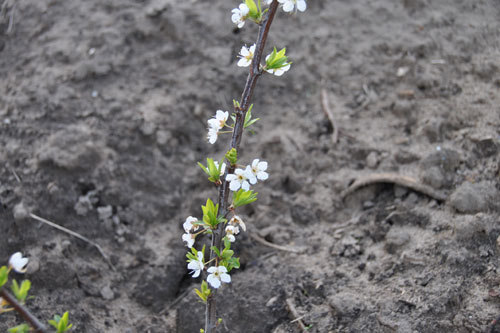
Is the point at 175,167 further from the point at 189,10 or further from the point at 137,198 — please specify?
the point at 189,10

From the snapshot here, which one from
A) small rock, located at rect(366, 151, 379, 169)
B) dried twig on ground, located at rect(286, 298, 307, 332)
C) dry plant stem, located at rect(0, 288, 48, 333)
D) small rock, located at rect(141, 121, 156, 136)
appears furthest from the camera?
small rock, located at rect(141, 121, 156, 136)

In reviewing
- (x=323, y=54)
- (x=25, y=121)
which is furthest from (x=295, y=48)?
(x=25, y=121)

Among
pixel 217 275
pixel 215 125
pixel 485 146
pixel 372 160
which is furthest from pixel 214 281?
pixel 485 146

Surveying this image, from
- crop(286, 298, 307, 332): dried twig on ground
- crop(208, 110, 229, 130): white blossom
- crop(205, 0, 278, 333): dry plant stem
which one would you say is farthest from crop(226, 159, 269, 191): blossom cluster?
crop(286, 298, 307, 332): dried twig on ground

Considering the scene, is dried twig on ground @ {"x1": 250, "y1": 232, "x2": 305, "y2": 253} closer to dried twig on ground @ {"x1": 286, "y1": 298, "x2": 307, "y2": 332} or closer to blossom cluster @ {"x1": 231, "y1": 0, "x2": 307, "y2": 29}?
dried twig on ground @ {"x1": 286, "y1": 298, "x2": 307, "y2": 332}

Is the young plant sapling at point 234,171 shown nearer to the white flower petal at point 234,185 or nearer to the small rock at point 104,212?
the white flower petal at point 234,185

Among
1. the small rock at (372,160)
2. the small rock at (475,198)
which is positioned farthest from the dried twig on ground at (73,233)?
the small rock at (475,198)

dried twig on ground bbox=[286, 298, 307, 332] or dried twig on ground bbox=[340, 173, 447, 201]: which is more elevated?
dried twig on ground bbox=[340, 173, 447, 201]

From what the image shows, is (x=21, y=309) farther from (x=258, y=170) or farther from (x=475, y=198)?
(x=475, y=198)
